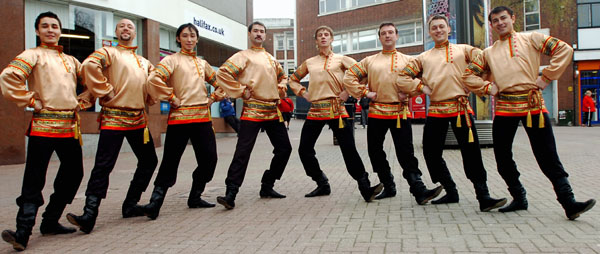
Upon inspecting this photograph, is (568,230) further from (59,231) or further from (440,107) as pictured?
(59,231)

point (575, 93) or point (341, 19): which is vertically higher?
point (341, 19)

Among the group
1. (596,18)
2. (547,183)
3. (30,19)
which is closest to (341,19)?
(596,18)

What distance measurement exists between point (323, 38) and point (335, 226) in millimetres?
2457

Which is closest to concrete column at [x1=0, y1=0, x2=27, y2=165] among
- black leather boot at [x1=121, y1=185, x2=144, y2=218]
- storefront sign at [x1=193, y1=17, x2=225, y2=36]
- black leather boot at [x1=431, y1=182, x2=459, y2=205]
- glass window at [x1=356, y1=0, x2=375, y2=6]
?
storefront sign at [x1=193, y1=17, x2=225, y2=36]

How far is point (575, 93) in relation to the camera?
26469 millimetres

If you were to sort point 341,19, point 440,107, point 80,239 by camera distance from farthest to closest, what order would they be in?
point 341,19 < point 440,107 < point 80,239

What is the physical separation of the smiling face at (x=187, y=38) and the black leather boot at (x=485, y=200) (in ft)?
11.3

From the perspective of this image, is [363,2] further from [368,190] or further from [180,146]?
[180,146]

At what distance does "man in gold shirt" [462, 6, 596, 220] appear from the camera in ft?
14.9

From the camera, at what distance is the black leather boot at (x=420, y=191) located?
17.7 ft

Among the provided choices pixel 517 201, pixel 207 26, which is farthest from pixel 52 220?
pixel 207 26

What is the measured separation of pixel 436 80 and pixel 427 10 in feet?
25.8

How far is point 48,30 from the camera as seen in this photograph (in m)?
4.57

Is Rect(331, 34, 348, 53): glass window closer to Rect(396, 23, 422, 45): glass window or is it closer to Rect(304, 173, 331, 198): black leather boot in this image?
Rect(396, 23, 422, 45): glass window
